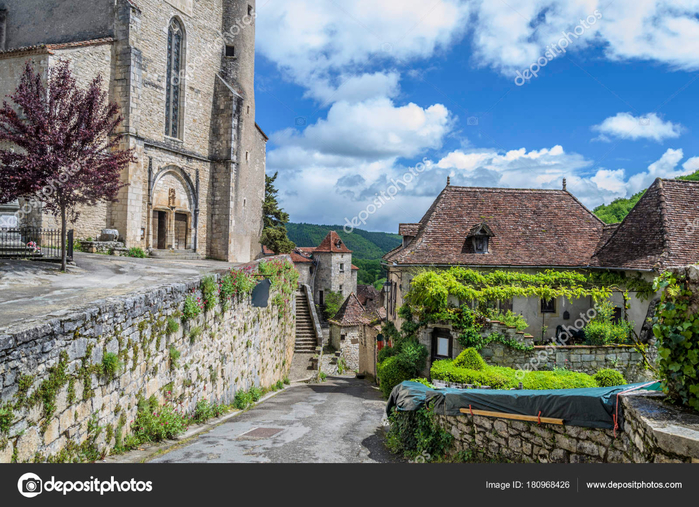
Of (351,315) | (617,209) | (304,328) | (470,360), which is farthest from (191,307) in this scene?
(617,209)

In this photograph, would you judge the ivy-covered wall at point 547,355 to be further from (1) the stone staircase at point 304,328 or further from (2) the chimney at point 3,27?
(2) the chimney at point 3,27

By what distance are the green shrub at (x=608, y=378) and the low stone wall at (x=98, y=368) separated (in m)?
12.5

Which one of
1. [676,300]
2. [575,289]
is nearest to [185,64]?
[575,289]

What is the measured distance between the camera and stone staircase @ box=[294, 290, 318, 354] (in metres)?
27.2

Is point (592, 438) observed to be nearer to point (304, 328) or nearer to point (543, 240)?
point (543, 240)

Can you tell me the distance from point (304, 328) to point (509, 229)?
1434 centimetres

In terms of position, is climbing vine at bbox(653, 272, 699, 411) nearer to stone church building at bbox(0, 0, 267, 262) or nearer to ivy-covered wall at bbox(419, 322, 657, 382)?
ivy-covered wall at bbox(419, 322, 657, 382)

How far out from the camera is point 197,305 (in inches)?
355

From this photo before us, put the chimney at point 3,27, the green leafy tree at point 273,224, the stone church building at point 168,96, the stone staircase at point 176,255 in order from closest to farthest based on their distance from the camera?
the stone church building at point 168,96 < the stone staircase at point 176,255 < the chimney at point 3,27 < the green leafy tree at point 273,224

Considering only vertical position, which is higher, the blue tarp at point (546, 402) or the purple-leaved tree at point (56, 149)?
the purple-leaved tree at point (56, 149)

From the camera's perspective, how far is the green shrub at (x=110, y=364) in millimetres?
5845

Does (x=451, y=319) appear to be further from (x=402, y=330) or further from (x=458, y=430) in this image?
(x=458, y=430)

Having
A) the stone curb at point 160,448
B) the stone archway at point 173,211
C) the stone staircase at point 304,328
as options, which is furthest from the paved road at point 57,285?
the stone staircase at point 304,328

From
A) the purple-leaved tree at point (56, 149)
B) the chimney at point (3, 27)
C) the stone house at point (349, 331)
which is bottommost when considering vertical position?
Answer: the stone house at point (349, 331)
